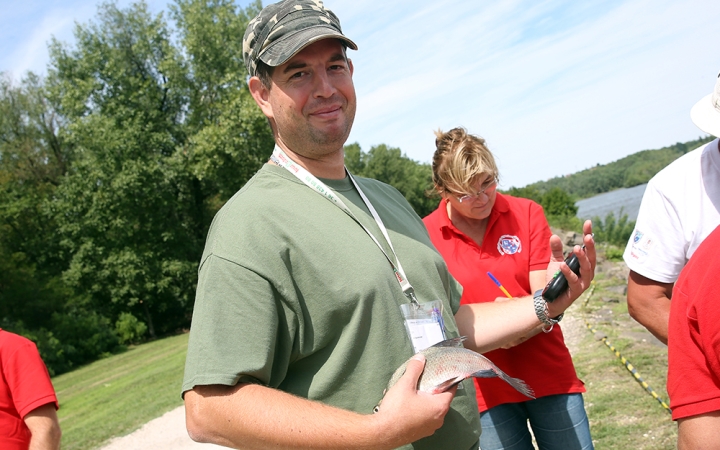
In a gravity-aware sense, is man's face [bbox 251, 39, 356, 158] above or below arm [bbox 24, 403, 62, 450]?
above

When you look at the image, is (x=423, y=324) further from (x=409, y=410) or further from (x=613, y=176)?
(x=613, y=176)

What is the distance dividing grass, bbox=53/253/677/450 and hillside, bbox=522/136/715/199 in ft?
79.0

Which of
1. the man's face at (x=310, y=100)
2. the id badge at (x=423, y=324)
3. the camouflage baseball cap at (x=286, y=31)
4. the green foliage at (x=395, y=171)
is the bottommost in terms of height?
the id badge at (x=423, y=324)

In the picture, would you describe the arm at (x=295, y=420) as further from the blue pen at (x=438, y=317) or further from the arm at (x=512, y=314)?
the arm at (x=512, y=314)

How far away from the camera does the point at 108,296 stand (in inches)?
1277

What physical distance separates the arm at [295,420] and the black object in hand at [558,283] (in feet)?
4.21

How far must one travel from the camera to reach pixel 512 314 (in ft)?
9.82

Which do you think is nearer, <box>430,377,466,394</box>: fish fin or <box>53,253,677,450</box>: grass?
<box>430,377,466,394</box>: fish fin

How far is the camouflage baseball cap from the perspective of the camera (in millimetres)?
2301

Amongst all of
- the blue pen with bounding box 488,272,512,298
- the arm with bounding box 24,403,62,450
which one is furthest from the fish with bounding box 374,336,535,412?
the arm with bounding box 24,403,62,450

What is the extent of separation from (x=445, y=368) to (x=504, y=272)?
1.97m

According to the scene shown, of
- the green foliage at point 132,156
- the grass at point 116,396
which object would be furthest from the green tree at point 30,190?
the grass at point 116,396

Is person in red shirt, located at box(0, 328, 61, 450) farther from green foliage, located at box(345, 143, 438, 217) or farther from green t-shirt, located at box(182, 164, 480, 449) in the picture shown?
green foliage, located at box(345, 143, 438, 217)

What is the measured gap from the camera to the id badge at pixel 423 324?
2182 mm
